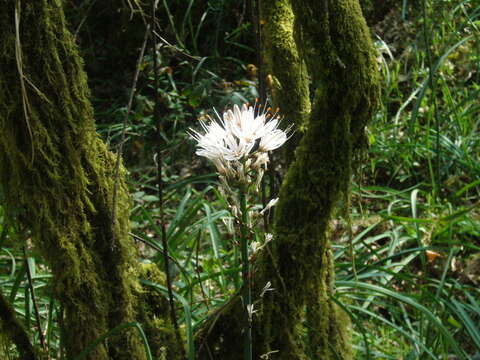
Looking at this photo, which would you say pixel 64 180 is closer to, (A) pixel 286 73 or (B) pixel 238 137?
(B) pixel 238 137

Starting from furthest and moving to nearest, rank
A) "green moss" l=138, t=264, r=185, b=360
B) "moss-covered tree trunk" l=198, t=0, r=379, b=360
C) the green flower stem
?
"green moss" l=138, t=264, r=185, b=360
"moss-covered tree trunk" l=198, t=0, r=379, b=360
the green flower stem

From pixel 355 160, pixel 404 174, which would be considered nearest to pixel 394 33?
pixel 404 174

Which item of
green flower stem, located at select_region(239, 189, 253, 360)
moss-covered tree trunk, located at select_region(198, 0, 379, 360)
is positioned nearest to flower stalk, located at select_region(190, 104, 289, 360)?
green flower stem, located at select_region(239, 189, 253, 360)

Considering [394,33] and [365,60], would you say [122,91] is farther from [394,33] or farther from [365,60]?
[365,60]

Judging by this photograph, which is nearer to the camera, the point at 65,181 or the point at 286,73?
the point at 65,181

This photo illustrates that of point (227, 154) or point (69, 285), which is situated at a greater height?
point (227, 154)

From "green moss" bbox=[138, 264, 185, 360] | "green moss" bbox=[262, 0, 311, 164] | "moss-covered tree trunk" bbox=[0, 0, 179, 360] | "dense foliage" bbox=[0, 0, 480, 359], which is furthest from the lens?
"dense foliage" bbox=[0, 0, 480, 359]

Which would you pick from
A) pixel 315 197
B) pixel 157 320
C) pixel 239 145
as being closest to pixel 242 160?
pixel 239 145

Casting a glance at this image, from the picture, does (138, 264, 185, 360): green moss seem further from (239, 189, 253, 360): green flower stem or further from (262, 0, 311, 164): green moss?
(262, 0, 311, 164): green moss
